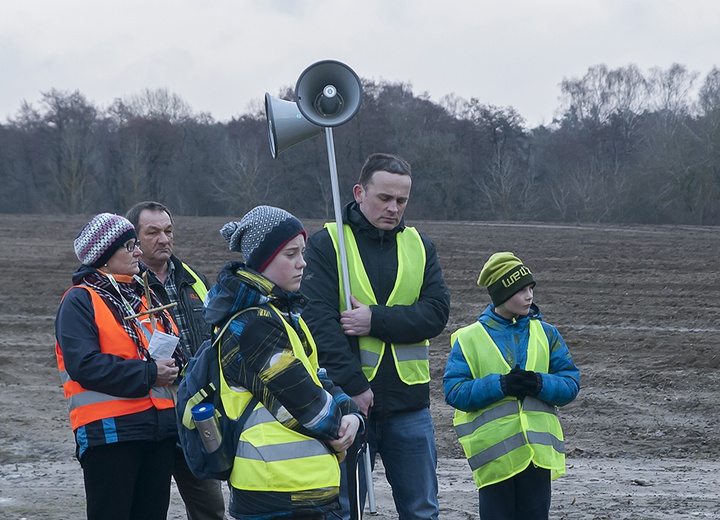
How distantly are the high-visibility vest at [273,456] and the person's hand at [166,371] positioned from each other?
0.92 m

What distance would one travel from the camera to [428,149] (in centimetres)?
4934

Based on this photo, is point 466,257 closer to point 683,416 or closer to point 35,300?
point 35,300

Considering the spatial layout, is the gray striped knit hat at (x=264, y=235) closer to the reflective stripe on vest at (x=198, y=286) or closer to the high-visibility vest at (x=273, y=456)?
the high-visibility vest at (x=273, y=456)

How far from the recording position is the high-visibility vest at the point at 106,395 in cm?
405

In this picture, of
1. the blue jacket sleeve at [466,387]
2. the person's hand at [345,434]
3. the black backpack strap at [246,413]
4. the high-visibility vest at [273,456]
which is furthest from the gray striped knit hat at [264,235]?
the blue jacket sleeve at [466,387]

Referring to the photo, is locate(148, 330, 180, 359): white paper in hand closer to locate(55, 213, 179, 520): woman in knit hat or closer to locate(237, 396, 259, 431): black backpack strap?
locate(55, 213, 179, 520): woman in knit hat

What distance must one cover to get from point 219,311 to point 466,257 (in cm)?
1800

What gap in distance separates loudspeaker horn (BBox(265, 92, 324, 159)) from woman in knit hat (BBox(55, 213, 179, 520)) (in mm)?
994

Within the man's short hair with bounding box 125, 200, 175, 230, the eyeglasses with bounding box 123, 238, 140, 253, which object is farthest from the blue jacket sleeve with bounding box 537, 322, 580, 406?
the man's short hair with bounding box 125, 200, 175, 230

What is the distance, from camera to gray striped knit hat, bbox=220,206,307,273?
3361mm

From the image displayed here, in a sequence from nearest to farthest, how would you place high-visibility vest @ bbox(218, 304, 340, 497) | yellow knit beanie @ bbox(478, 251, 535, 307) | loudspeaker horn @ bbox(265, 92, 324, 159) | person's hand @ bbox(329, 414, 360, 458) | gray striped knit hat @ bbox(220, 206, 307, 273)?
1. high-visibility vest @ bbox(218, 304, 340, 497)
2. person's hand @ bbox(329, 414, 360, 458)
3. gray striped knit hat @ bbox(220, 206, 307, 273)
4. yellow knit beanie @ bbox(478, 251, 535, 307)
5. loudspeaker horn @ bbox(265, 92, 324, 159)

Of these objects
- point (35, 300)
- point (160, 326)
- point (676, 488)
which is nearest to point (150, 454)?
point (160, 326)

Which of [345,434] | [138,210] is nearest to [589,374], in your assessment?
[138,210]

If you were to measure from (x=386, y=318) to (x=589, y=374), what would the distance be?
7404 mm
